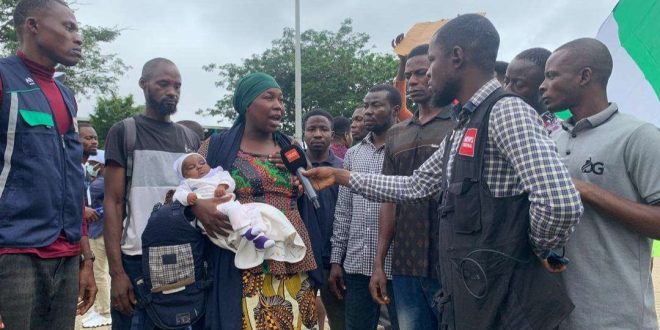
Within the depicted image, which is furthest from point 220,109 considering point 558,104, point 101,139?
point 558,104

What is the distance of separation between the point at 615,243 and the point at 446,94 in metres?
1.01

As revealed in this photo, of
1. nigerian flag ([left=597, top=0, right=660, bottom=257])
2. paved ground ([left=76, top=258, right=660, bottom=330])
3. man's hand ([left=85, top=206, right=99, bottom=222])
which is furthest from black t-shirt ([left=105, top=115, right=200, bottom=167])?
paved ground ([left=76, top=258, right=660, bottom=330])

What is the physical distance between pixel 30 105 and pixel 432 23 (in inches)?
128

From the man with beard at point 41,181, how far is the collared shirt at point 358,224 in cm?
179

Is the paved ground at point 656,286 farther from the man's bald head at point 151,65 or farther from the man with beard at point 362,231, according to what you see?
the man's bald head at point 151,65

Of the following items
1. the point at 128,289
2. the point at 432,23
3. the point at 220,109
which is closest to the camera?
the point at 128,289

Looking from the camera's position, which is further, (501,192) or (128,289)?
(128,289)

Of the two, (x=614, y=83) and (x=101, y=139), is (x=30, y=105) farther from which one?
(x=101, y=139)

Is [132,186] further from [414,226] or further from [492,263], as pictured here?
[492,263]

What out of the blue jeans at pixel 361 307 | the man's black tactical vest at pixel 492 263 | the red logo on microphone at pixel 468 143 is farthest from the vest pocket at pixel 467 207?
the blue jeans at pixel 361 307

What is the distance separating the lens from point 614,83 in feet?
14.2

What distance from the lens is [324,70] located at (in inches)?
1117

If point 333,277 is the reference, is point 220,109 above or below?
above

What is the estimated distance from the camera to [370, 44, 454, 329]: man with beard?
3365 mm
